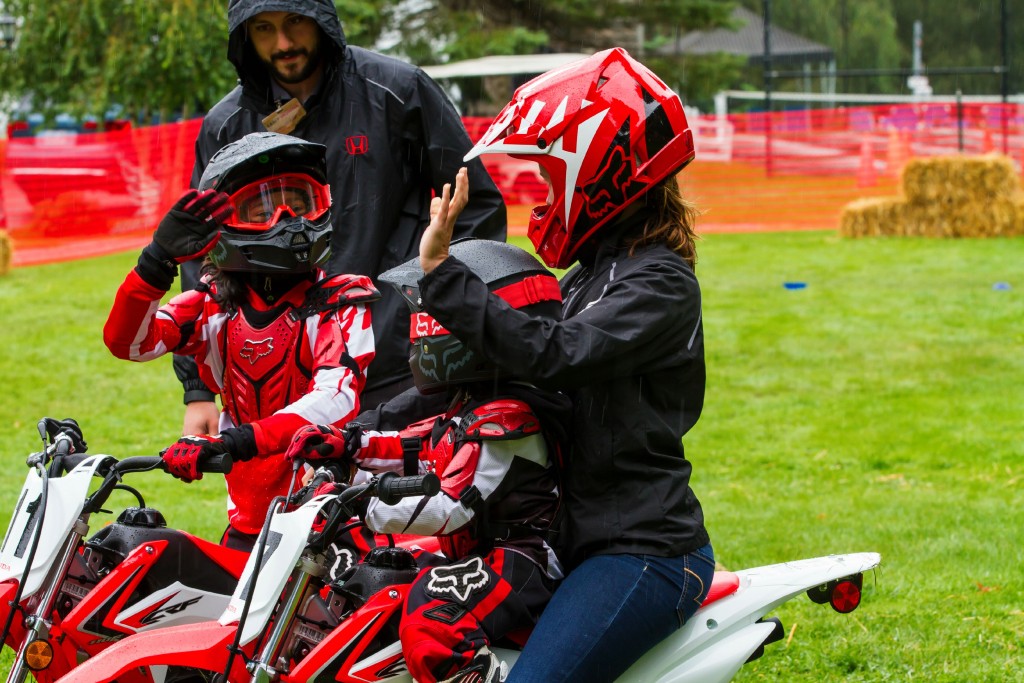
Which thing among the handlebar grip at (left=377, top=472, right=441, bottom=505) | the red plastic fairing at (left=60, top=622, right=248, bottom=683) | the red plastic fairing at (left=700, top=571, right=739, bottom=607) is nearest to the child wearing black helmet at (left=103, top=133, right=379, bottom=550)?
the red plastic fairing at (left=60, top=622, right=248, bottom=683)

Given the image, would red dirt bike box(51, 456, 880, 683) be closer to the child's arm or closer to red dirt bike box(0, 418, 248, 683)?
red dirt bike box(0, 418, 248, 683)

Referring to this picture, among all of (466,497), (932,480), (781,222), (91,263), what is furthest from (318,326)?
(781,222)

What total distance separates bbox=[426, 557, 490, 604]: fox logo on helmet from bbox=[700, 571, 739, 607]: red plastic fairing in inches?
28.0

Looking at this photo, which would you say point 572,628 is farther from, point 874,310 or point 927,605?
point 874,310

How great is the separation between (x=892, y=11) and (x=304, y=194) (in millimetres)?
73981

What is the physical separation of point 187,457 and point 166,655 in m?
0.47

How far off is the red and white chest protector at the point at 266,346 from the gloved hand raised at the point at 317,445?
64 cm

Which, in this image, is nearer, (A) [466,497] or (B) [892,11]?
(A) [466,497]

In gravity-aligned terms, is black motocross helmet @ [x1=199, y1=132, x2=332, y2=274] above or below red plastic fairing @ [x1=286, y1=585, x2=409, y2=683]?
above

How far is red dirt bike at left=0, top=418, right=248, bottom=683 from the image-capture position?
3398mm

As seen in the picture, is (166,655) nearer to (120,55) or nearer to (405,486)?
(405,486)

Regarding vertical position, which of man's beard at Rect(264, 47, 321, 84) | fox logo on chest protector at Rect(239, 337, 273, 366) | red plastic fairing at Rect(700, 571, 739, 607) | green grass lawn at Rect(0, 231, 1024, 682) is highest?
man's beard at Rect(264, 47, 321, 84)

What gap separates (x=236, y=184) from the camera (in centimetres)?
418

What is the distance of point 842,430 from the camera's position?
10453mm
